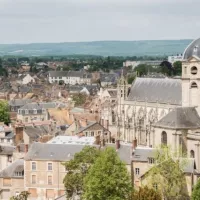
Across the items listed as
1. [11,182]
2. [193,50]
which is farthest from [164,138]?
[11,182]

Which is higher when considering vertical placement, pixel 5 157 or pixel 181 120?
pixel 181 120

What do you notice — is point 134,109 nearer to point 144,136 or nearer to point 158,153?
point 144,136

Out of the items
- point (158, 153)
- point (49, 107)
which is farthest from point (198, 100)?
point (49, 107)

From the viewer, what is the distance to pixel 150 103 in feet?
299

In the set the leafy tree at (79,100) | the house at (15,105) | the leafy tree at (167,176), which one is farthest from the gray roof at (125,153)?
the leafy tree at (79,100)

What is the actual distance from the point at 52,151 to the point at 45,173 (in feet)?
7.46

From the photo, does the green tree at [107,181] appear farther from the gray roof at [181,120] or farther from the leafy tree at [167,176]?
the gray roof at [181,120]

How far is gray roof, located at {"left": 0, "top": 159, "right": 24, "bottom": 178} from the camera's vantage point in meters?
64.1

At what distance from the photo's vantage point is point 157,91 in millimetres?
92000

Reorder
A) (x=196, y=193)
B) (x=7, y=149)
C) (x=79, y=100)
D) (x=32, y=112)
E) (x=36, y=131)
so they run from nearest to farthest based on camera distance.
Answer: (x=196, y=193), (x=7, y=149), (x=36, y=131), (x=32, y=112), (x=79, y=100)

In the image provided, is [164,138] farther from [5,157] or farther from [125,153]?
[5,157]

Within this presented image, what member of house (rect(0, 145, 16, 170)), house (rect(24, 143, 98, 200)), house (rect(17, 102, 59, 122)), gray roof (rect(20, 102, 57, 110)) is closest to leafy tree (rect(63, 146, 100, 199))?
house (rect(24, 143, 98, 200))

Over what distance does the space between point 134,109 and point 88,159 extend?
3776cm

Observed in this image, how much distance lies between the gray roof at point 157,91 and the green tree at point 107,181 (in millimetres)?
33308
